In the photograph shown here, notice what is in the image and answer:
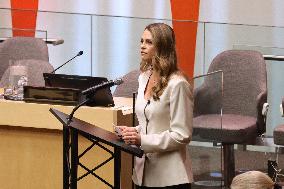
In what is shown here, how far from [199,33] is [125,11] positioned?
5.82ft

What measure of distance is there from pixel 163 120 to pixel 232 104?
243 cm

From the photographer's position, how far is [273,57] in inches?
305

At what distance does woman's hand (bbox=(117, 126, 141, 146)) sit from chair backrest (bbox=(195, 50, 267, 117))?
240cm

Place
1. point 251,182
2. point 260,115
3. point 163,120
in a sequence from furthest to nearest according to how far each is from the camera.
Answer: point 260,115 < point 163,120 < point 251,182

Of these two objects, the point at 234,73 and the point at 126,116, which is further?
the point at 234,73

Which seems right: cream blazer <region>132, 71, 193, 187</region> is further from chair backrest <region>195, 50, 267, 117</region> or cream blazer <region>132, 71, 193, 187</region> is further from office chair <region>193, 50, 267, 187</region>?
chair backrest <region>195, 50, 267, 117</region>

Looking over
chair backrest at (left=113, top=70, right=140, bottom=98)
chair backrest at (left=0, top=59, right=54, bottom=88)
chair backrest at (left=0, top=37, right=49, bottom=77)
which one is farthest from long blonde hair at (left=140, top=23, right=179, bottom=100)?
chair backrest at (left=0, top=37, right=49, bottom=77)

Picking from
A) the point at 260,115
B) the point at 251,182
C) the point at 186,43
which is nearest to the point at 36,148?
the point at 260,115

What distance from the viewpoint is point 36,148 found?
5.95 m

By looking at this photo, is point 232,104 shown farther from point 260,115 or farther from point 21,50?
point 21,50

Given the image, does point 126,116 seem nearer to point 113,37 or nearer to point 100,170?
point 100,170

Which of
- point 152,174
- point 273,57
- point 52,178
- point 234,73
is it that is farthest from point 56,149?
point 273,57

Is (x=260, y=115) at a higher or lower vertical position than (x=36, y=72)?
lower

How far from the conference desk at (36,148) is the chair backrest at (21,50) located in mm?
2312
